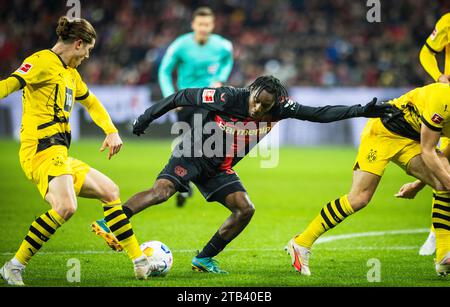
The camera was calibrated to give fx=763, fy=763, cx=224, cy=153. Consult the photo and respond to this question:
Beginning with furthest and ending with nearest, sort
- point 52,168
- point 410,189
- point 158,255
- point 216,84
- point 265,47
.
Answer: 1. point 265,47
2. point 216,84
3. point 410,189
4. point 158,255
5. point 52,168

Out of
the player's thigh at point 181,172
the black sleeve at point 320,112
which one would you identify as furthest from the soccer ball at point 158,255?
the black sleeve at point 320,112

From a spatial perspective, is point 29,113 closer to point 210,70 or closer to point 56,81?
point 56,81

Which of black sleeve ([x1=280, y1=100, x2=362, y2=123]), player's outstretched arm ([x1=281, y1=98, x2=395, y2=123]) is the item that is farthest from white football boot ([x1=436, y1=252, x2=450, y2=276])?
black sleeve ([x1=280, y1=100, x2=362, y2=123])

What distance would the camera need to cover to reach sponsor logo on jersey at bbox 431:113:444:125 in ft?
21.1

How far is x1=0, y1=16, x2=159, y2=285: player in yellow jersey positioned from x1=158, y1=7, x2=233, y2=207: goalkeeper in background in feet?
15.5

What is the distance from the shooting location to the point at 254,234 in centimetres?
927

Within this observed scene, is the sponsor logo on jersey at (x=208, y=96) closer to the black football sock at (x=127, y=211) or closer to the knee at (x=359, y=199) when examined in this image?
the black football sock at (x=127, y=211)

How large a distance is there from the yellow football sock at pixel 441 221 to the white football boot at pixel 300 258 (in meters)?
1.18

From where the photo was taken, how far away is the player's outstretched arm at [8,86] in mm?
5699

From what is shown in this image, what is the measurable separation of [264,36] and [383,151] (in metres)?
19.0

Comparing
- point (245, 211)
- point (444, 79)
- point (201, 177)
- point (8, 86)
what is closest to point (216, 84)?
point (444, 79)

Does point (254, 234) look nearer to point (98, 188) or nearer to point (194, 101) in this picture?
point (194, 101)

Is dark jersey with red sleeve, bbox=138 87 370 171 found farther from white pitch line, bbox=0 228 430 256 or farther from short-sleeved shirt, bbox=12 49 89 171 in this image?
white pitch line, bbox=0 228 430 256
